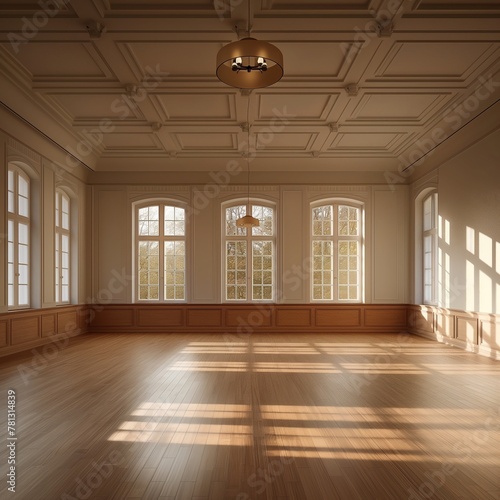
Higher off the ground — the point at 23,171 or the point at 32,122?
the point at 32,122

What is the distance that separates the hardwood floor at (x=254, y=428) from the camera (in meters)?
2.78

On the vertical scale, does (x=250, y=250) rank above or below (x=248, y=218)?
below

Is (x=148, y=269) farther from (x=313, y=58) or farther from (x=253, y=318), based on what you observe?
(x=313, y=58)

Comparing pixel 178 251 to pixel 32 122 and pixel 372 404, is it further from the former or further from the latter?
pixel 372 404

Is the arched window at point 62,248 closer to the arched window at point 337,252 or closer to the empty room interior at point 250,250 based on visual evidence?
the empty room interior at point 250,250

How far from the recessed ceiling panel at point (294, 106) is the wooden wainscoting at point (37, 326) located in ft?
19.6

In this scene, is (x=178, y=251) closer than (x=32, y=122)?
No

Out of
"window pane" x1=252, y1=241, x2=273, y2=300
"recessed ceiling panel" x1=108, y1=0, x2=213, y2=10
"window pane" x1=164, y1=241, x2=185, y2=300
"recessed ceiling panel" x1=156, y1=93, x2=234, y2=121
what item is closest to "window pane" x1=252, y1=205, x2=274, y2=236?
"window pane" x1=252, y1=241, x2=273, y2=300

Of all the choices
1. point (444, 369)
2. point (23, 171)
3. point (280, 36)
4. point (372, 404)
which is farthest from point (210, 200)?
point (372, 404)

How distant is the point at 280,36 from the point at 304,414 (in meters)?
4.73

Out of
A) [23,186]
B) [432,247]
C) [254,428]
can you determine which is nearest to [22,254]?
[23,186]

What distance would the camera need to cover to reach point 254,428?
12.7 ft

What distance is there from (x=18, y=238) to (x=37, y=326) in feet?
5.96

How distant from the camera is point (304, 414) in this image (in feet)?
14.0
